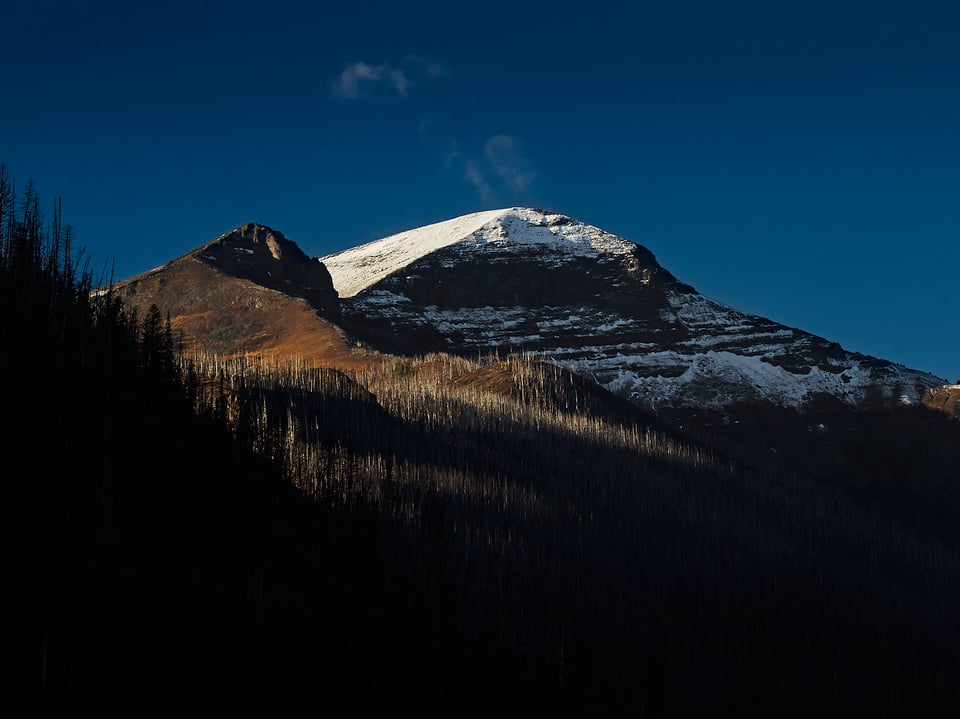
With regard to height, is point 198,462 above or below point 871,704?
above

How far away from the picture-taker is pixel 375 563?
254 ft

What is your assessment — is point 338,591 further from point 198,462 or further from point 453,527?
point 453,527

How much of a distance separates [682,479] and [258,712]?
296 ft

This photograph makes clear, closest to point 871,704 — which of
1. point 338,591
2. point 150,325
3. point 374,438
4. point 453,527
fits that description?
point 453,527

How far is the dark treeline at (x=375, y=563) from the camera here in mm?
53938

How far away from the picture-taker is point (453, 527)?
9650cm

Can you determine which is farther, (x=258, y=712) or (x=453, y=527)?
(x=453, y=527)

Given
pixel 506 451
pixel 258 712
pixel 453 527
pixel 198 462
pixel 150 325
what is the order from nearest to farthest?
pixel 258 712
pixel 198 462
pixel 150 325
pixel 453 527
pixel 506 451

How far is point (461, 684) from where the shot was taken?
7025cm

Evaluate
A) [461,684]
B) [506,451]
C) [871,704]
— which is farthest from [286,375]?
[871,704]

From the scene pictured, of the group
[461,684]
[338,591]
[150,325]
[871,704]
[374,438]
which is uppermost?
[150,325]

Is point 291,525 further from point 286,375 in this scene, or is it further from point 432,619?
point 286,375

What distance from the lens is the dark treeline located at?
53938 mm

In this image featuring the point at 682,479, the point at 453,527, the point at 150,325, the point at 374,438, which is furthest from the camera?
the point at 682,479
